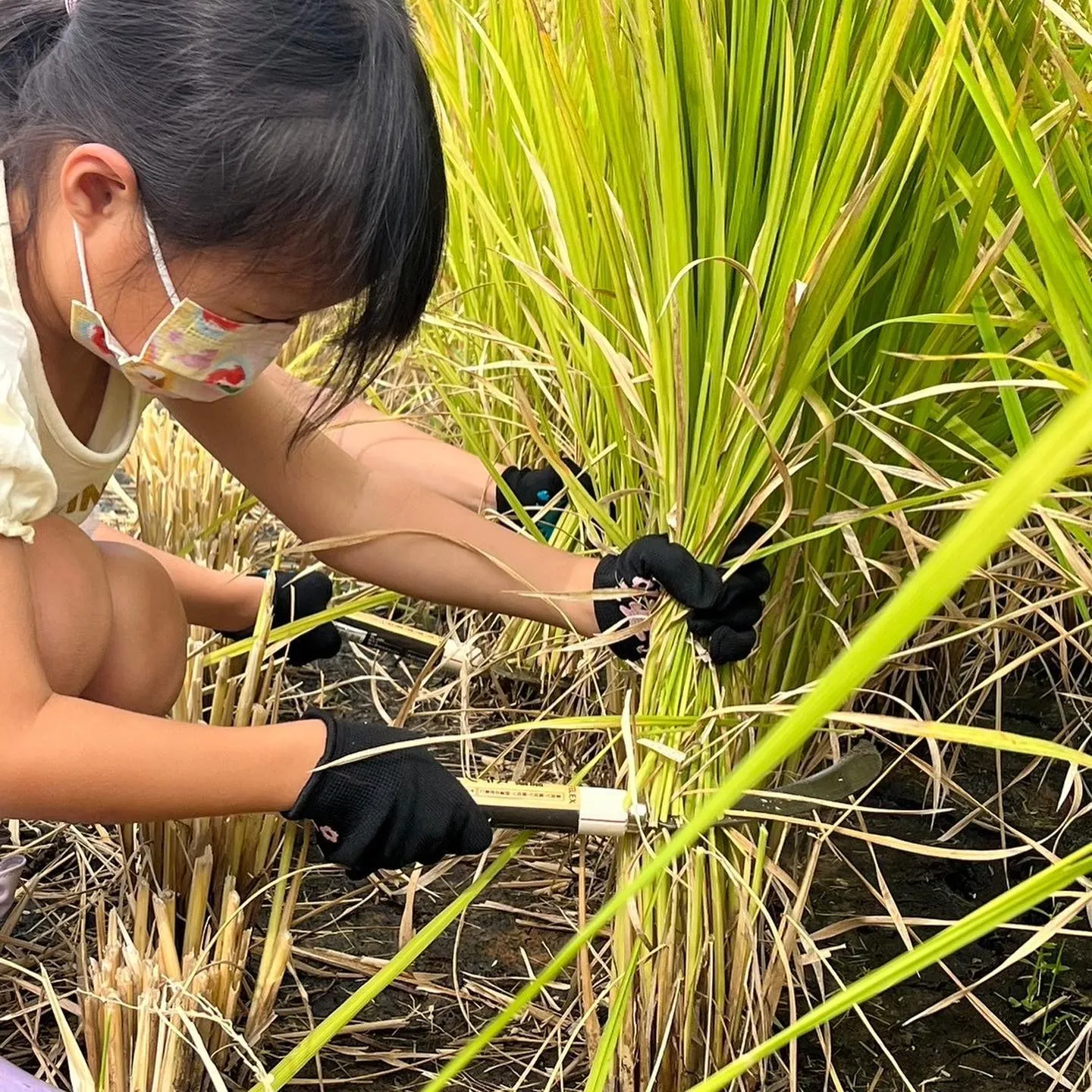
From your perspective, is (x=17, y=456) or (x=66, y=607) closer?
(x=17, y=456)

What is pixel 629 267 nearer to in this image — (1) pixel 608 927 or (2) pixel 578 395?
(2) pixel 578 395

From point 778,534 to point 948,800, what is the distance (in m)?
0.56

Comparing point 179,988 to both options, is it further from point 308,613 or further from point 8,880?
point 308,613

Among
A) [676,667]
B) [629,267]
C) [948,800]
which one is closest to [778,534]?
[676,667]

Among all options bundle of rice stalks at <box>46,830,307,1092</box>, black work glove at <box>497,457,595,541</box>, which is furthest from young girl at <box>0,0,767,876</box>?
black work glove at <box>497,457,595,541</box>

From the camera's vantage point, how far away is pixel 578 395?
4.12 ft

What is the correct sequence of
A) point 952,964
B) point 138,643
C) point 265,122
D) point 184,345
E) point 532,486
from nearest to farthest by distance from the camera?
point 265,122
point 184,345
point 138,643
point 952,964
point 532,486

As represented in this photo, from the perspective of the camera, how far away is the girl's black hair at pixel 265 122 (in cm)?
84

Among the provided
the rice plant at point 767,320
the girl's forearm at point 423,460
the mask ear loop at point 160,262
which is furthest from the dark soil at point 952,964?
the mask ear loop at point 160,262

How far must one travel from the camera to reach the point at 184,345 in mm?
943

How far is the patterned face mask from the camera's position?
916 millimetres

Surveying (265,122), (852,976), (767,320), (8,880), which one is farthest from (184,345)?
(852,976)

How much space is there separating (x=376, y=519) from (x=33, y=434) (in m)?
0.42

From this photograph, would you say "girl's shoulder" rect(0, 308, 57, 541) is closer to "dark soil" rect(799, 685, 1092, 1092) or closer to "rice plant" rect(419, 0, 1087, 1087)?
"rice plant" rect(419, 0, 1087, 1087)
